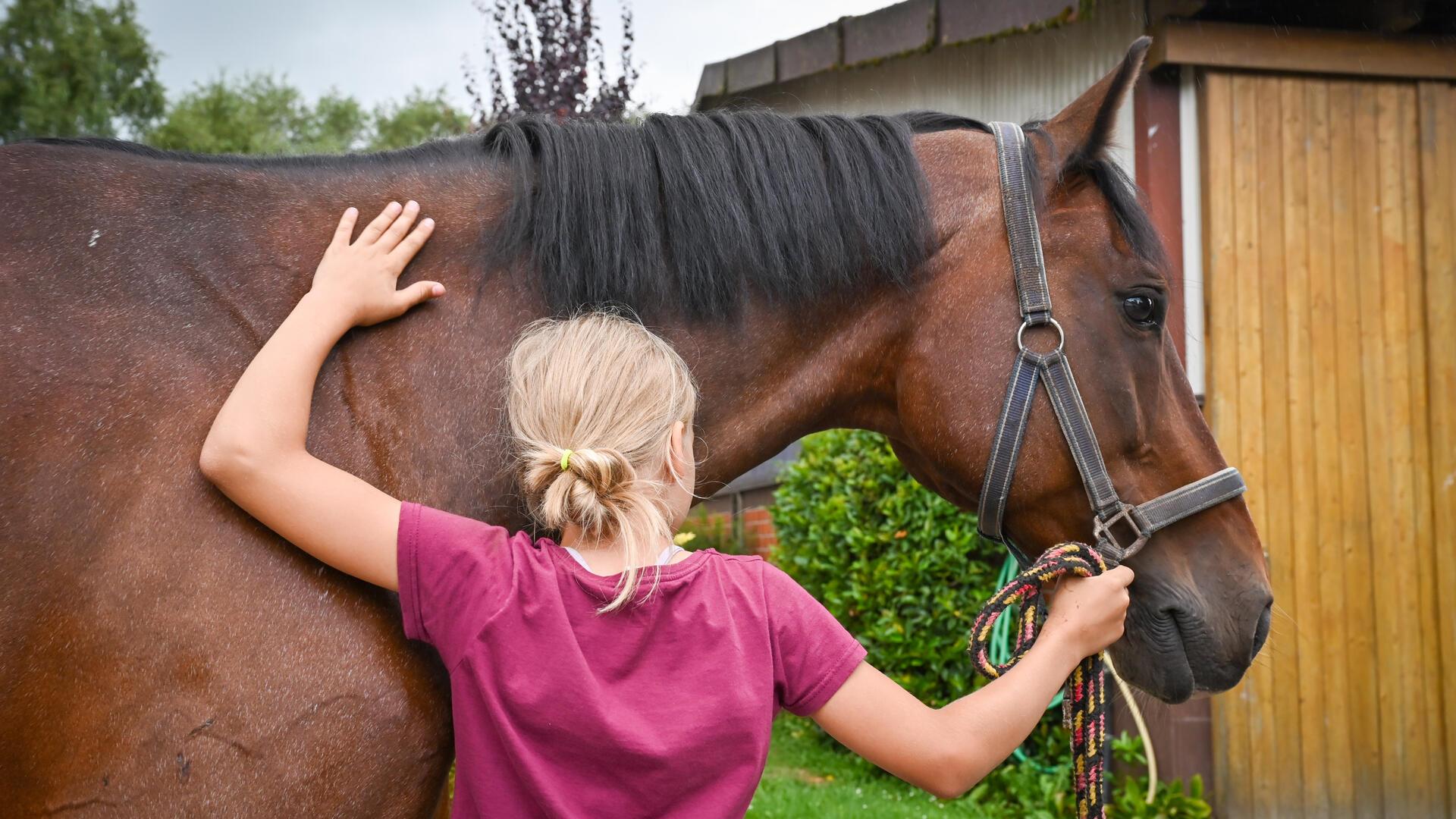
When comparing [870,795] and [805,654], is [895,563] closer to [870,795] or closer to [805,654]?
[870,795]

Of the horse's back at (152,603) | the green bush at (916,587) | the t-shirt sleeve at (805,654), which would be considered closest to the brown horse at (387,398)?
the horse's back at (152,603)

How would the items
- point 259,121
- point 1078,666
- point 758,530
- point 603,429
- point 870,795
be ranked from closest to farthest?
point 603,429
point 1078,666
point 870,795
point 758,530
point 259,121

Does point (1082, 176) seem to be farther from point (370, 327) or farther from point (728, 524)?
point (728, 524)

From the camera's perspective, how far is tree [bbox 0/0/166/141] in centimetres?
1838

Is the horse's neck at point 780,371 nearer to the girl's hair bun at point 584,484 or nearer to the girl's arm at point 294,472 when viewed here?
the girl's hair bun at point 584,484

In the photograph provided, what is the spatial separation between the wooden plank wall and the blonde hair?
4.01 meters

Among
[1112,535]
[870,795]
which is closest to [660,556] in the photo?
[1112,535]

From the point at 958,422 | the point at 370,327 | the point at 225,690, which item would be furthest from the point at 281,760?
the point at 958,422

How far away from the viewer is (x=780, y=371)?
2045mm

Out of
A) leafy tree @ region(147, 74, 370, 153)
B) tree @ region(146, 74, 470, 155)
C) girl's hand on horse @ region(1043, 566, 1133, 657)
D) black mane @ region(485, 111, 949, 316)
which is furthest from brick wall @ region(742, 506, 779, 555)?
tree @ region(146, 74, 470, 155)

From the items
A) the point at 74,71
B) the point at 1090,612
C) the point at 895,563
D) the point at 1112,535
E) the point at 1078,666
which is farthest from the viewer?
the point at 74,71

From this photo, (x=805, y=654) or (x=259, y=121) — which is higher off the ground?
(x=259, y=121)

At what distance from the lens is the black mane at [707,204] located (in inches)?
73.1

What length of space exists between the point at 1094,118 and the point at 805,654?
1283 mm
